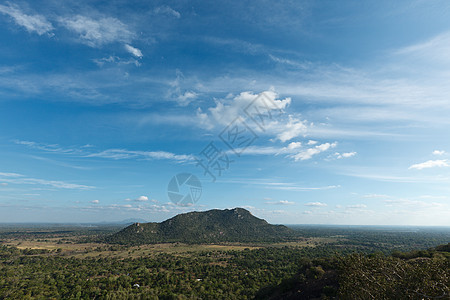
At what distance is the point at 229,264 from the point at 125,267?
52.1m

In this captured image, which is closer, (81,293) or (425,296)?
(425,296)

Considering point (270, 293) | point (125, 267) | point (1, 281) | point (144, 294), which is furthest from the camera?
point (125, 267)

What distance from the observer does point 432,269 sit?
60.1 feet

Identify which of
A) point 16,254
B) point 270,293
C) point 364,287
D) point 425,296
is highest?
point 425,296

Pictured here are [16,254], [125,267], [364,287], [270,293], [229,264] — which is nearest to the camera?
[364,287]

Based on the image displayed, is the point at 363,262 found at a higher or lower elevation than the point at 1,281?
higher

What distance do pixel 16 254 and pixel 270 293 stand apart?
172225mm

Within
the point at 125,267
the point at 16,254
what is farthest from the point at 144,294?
the point at 16,254

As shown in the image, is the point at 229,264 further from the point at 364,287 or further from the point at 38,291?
the point at 364,287

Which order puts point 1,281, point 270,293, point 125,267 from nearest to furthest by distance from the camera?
point 270,293 → point 1,281 → point 125,267

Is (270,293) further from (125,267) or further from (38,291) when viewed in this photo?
(125,267)

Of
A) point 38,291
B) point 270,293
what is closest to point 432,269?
point 270,293

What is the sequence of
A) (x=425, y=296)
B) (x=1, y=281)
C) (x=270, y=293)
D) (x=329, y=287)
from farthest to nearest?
(x=1, y=281) < (x=270, y=293) < (x=329, y=287) < (x=425, y=296)

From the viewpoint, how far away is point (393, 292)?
57.1 ft
